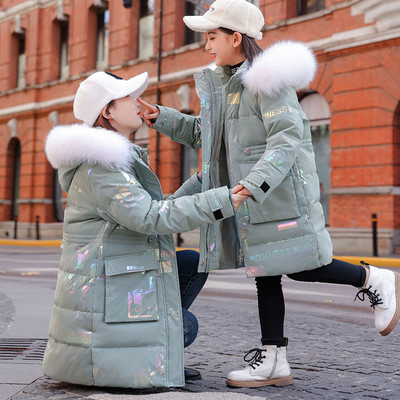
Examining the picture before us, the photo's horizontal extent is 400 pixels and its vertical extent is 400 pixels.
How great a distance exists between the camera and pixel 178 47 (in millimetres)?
19266

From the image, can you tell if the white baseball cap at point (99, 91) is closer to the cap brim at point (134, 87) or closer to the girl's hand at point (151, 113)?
the cap brim at point (134, 87)

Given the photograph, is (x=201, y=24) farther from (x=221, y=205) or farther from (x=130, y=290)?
(x=130, y=290)

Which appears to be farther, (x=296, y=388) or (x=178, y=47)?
(x=178, y=47)

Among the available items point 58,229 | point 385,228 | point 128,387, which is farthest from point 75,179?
point 58,229

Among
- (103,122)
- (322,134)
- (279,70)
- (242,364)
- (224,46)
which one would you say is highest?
(322,134)

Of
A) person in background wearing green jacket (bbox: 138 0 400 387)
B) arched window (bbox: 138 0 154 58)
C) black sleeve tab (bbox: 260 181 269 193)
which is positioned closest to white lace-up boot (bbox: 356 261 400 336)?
person in background wearing green jacket (bbox: 138 0 400 387)

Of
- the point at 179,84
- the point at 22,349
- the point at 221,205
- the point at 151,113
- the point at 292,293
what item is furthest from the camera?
the point at 179,84

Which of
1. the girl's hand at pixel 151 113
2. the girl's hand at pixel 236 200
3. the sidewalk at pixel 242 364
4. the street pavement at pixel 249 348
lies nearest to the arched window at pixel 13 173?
the street pavement at pixel 249 348

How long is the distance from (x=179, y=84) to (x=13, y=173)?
30.8 ft

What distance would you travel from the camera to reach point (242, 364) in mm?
3539

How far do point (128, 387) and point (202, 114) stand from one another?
1363 mm

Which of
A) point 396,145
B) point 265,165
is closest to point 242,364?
point 265,165

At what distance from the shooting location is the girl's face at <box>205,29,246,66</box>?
3113mm

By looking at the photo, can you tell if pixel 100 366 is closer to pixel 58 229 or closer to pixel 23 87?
pixel 58 229
